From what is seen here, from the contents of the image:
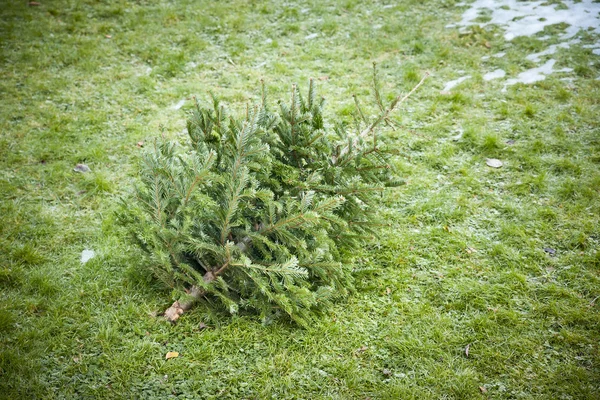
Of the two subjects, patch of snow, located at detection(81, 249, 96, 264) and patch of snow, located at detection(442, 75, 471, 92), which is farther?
patch of snow, located at detection(442, 75, 471, 92)

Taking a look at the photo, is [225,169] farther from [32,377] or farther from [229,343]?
[32,377]

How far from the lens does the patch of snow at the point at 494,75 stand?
6.34 meters

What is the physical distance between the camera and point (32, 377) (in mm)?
2674

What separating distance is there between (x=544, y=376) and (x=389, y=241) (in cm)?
161

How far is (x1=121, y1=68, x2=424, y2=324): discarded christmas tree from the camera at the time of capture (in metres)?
2.85

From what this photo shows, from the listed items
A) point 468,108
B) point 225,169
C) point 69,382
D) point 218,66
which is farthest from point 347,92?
point 69,382

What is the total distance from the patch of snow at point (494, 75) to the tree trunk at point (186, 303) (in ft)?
17.1

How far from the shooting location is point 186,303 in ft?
10.4

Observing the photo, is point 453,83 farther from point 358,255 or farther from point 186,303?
point 186,303

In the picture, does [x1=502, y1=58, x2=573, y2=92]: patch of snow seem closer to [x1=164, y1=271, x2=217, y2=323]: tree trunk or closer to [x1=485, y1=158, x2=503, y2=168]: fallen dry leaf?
[x1=485, y1=158, x2=503, y2=168]: fallen dry leaf

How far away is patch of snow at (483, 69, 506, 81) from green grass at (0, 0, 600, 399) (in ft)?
0.48

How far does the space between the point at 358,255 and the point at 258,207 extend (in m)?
1.14

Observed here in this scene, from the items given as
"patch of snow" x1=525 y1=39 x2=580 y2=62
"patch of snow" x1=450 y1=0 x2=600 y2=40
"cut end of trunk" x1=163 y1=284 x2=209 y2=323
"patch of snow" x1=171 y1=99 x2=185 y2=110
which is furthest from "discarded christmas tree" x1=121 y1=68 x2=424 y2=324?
"patch of snow" x1=450 y1=0 x2=600 y2=40

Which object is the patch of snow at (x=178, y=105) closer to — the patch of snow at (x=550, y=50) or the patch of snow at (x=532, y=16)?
the patch of snow at (x=532, y=16)
